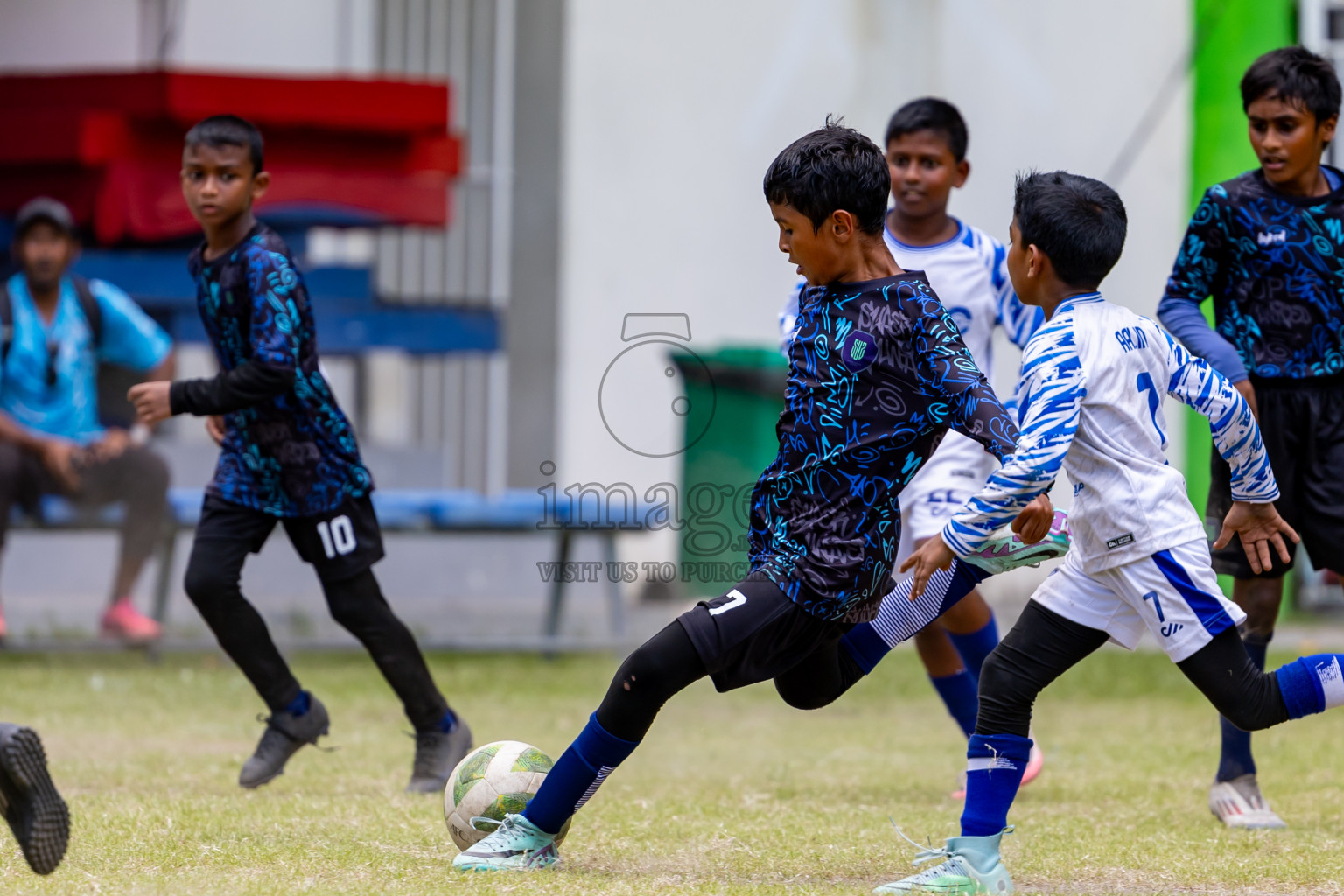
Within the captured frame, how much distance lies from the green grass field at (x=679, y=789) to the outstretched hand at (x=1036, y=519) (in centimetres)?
83

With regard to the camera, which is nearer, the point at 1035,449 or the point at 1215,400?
the point at 1035,449

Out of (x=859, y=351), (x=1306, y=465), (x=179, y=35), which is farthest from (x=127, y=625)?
(x=1306, y=465)

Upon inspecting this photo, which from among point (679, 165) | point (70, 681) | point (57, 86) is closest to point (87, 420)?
point (70, 681)

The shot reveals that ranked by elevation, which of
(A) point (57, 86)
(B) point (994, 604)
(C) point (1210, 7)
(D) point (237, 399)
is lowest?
(B) point (994, 604)

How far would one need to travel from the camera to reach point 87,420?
8.38 m

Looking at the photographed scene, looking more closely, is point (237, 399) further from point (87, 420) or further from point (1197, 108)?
point (1197, 108)

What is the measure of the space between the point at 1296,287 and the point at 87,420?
19.8ft

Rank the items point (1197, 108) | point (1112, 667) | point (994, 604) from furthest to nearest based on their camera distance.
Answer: point (994, 604), point (1197, 108), point (1112, 667)

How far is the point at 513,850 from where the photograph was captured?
363 centimetres

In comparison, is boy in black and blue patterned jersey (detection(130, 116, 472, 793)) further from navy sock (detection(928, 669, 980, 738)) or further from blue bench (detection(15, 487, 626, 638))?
blue bench (detection(15, 487, 626, 638))

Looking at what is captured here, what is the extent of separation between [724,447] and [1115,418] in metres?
6.11

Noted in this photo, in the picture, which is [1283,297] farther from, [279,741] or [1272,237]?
[279,741]

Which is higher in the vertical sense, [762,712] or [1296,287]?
[1296,287]

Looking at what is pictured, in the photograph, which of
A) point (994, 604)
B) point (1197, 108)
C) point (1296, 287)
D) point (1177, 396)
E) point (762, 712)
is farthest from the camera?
point (994, 604)
